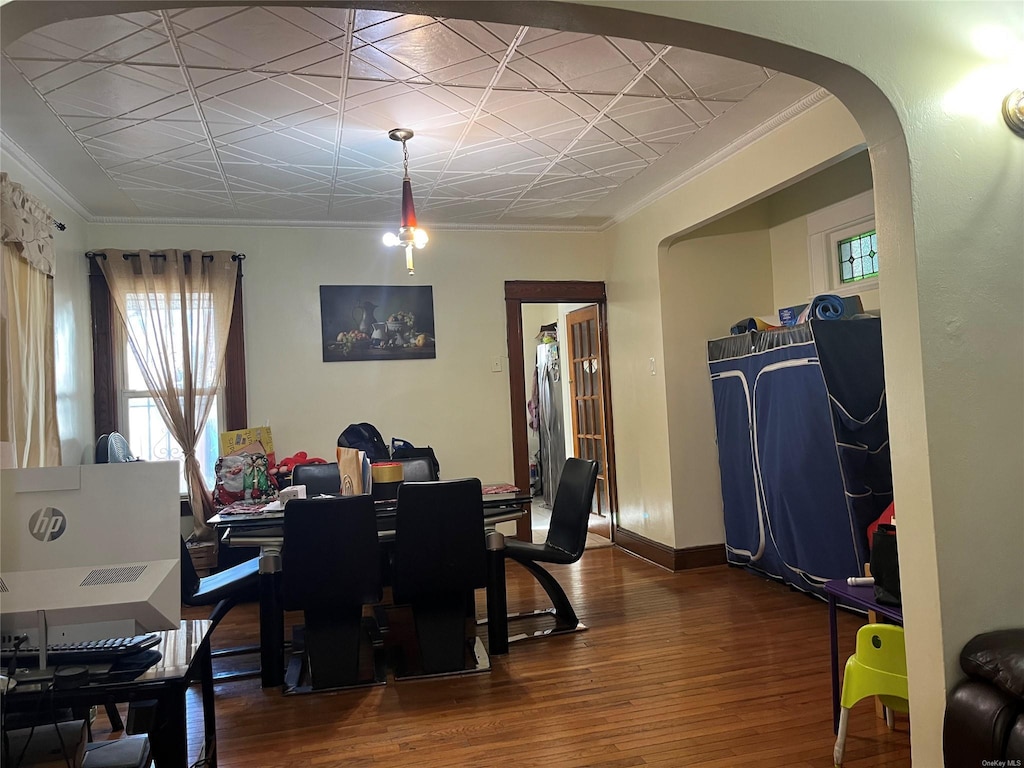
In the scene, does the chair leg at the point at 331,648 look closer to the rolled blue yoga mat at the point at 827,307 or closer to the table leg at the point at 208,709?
the table leg at the point at 208,709

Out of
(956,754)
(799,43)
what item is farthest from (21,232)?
(956,754)

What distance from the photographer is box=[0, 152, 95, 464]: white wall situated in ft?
14.4

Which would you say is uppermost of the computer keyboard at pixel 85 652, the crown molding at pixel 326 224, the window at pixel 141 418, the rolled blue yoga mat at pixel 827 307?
the crown molding at pixel 326 224

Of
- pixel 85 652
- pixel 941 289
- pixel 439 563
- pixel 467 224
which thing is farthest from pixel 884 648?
pixel 467 224

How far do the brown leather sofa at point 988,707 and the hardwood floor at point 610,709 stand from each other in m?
0.54

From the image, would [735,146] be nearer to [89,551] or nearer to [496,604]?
[496,604]

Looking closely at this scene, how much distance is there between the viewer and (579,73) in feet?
10.6

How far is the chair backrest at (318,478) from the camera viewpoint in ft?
15.4

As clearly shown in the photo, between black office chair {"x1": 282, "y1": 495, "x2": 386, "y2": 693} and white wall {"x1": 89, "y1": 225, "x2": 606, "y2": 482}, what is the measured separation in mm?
2492

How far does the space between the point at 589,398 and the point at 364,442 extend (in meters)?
2.35

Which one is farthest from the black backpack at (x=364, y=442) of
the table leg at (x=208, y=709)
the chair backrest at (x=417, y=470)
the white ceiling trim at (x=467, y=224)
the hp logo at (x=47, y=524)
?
the hp logo at (x=47, y=524)

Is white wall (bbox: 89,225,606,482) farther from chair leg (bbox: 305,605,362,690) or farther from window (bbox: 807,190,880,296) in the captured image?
chair leg (bbox: 305,605,362,690)

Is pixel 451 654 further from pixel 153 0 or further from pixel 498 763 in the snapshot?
pixel 153 0

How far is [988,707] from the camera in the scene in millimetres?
1944
